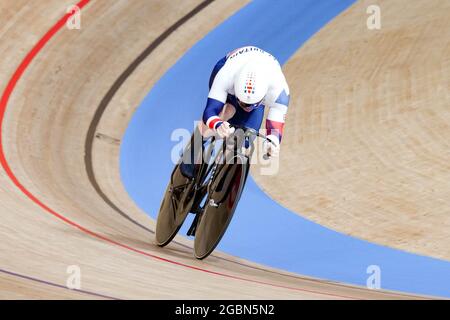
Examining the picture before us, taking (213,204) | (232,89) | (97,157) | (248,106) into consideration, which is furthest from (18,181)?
(248,106)

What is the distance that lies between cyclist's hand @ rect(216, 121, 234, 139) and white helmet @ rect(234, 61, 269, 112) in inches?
5.3

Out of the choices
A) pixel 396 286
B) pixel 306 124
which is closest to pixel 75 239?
pixel 396 286

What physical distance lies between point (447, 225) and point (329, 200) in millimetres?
850

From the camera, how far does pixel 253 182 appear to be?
6387 millimetres

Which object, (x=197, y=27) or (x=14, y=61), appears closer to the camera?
(x=14, y=61)

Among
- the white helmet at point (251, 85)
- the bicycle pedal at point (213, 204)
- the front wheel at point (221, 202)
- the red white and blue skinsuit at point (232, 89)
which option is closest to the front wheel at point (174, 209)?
the front wheel at point (221, 202)

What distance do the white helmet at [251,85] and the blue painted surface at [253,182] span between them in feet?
4.93

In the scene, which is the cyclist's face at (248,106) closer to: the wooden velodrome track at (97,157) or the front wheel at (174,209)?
the front wheel at (174,209)

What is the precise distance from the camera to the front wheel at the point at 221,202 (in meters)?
4.11

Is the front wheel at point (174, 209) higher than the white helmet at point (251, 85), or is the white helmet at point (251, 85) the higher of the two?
the white helmet at point (251, 85)
